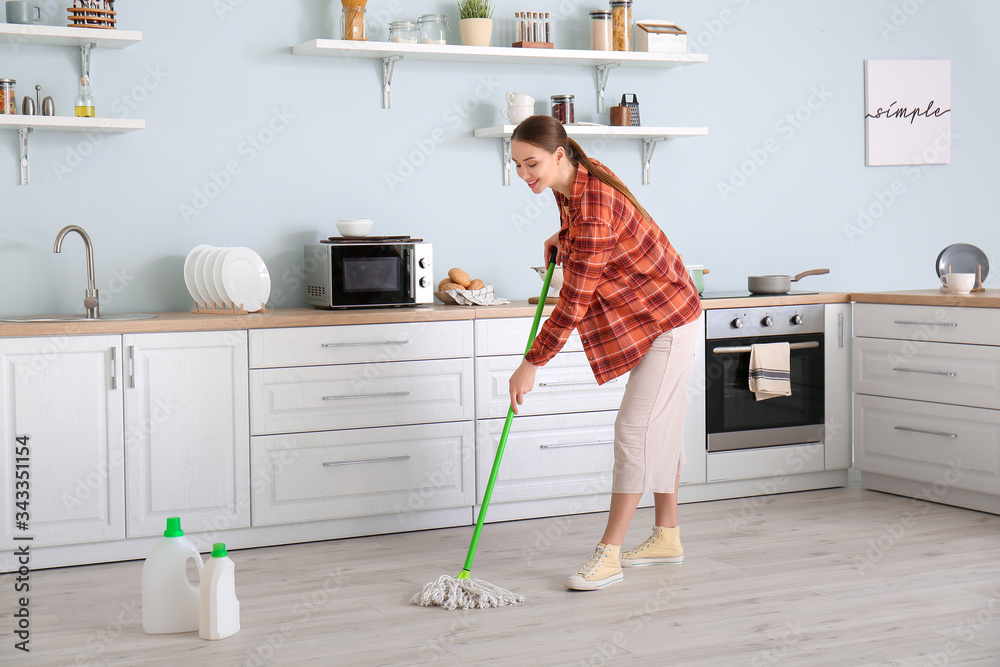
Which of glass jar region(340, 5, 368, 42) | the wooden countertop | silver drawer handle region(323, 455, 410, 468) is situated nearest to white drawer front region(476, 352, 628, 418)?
the wooden countertop

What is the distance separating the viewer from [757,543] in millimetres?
3303

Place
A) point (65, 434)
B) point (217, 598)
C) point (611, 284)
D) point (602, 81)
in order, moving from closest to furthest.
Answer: point (217, 598) → point (611, 284) → point (65, 434) → point (602, 81)

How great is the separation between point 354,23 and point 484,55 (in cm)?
48

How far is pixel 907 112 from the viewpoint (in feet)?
15.5

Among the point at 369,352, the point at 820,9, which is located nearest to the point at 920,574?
the point at 369,352

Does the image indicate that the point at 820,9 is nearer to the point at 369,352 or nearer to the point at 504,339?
the point at 504,339

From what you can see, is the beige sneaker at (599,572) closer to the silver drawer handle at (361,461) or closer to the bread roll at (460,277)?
the silver drawer handle at (361,461)

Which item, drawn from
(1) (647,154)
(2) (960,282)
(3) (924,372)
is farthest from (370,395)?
(2) (960,282)

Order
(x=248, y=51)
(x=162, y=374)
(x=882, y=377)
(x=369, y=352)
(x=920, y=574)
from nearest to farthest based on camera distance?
(x=920, y=574) < (x=162, y=374) < (x=369, y=352) < (x=248, y=51) < (x=882, y=377)

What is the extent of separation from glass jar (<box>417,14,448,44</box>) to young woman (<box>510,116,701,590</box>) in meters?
1.20

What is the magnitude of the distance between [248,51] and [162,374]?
122 centimetres

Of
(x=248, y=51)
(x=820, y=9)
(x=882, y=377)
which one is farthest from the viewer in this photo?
(x=820, y=9)

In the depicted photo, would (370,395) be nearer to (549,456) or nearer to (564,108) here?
(549,456)

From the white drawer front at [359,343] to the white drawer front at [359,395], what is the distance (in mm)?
26
